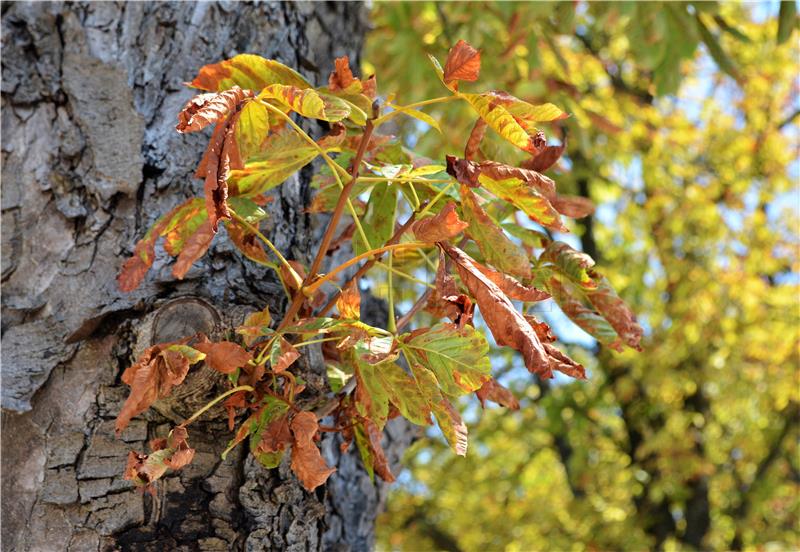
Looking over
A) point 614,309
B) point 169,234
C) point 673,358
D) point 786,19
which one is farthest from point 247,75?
point 673,358

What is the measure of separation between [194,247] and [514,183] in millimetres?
359

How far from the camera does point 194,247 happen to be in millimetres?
925

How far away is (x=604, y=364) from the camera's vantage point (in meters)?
5.17

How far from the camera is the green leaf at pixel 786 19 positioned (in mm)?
2320

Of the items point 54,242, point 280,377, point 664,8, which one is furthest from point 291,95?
point 664,8

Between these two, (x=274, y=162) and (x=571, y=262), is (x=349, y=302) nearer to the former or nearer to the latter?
(x=274, y=162)

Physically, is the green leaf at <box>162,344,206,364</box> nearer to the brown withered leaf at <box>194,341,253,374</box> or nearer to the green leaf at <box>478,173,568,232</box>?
the brown withered leaf at <box>194,341,253,374</box>

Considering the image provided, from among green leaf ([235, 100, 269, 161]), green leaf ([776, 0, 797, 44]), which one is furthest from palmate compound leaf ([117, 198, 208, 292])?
green leaf ([776, 0, 797, 44])

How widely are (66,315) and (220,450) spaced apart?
0.30 meters

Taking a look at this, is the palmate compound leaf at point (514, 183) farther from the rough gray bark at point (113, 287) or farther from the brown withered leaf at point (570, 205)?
the rough gray bark at point (113, 287)

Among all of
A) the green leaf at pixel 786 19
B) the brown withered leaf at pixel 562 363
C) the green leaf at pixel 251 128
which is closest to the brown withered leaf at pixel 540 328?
the brown withered leaf at pixel 562 363

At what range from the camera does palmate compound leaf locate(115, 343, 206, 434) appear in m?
0.86

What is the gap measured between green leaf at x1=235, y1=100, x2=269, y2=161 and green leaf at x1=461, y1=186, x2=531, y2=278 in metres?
0.23

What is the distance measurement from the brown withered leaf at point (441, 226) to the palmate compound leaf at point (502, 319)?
3 centimetres
